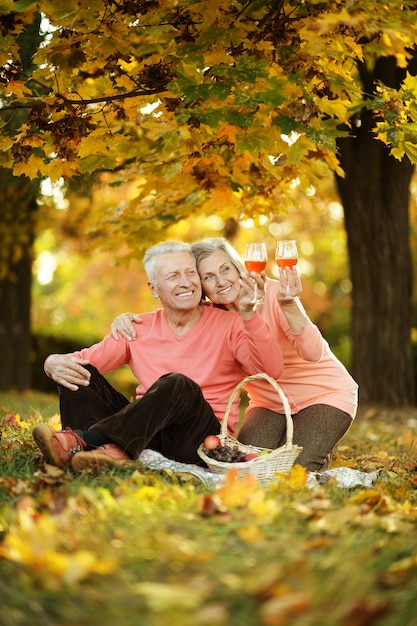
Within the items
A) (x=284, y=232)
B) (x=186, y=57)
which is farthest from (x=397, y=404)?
(x=284, y=232)

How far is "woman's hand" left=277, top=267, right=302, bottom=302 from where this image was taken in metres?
4.30

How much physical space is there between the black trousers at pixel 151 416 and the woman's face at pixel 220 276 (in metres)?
0.69

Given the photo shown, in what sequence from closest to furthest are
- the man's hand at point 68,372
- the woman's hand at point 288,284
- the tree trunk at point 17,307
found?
the woman's hand at point 288,284, the man's hand at point 68,372, the tree trunk at point 17,307

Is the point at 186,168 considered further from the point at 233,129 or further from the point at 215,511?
the point at 215,511

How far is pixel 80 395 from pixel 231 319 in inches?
37.4

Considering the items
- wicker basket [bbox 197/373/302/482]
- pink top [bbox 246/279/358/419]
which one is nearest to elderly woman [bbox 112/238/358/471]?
pink top [bbox 246/279/358/419]

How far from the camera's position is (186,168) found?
5.98 metres

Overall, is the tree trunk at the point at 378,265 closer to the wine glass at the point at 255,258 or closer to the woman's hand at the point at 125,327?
the woman's hand at the point at 125,327

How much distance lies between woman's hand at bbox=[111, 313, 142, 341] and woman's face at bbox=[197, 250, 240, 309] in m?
0.47

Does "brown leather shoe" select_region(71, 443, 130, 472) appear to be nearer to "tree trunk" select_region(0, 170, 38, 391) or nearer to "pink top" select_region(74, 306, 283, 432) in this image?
"pink top" select_region(74, 306, 283, 432)

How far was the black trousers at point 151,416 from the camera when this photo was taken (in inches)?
165

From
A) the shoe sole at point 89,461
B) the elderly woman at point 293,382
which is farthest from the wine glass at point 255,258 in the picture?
the shoe sole at point 89,461

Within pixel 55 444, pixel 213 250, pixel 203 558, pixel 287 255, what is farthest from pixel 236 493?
pixel 213 250

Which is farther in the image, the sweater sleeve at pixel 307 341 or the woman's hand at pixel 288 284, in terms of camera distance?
the sweater sleeve at pixel 307 341
